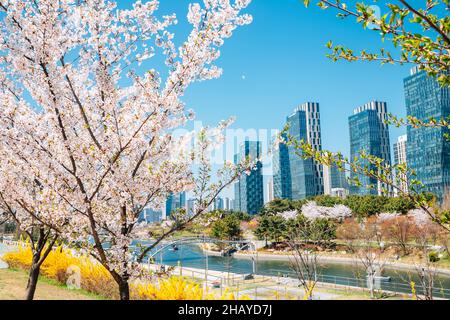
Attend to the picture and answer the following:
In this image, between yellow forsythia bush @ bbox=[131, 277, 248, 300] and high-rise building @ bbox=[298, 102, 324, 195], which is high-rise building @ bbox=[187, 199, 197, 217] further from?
high-rise building @ bbox=[298, 102, 324, 195]

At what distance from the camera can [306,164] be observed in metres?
148

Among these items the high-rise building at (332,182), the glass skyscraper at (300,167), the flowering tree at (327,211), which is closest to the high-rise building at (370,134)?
the high-rise building at (332,182)

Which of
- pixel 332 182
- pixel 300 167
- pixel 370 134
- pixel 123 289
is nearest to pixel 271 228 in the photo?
pixel 123 289

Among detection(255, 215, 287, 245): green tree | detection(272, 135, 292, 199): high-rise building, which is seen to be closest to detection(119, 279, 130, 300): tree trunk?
detection(255, 215, 287, 245): green tree

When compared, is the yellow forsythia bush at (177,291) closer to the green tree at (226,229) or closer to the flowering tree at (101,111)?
the flowering tree at (101,111)

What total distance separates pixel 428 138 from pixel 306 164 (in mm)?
49682

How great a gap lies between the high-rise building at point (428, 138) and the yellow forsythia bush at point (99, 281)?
10291 centimetres

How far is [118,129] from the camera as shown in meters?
4.65

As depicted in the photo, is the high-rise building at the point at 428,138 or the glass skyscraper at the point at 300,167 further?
the glass skyscraper at the point at 300,167

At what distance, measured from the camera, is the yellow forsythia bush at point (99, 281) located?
7.15 m

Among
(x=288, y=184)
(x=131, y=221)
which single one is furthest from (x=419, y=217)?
(x=288, y=184)

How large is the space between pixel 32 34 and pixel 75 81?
3.07 feet
